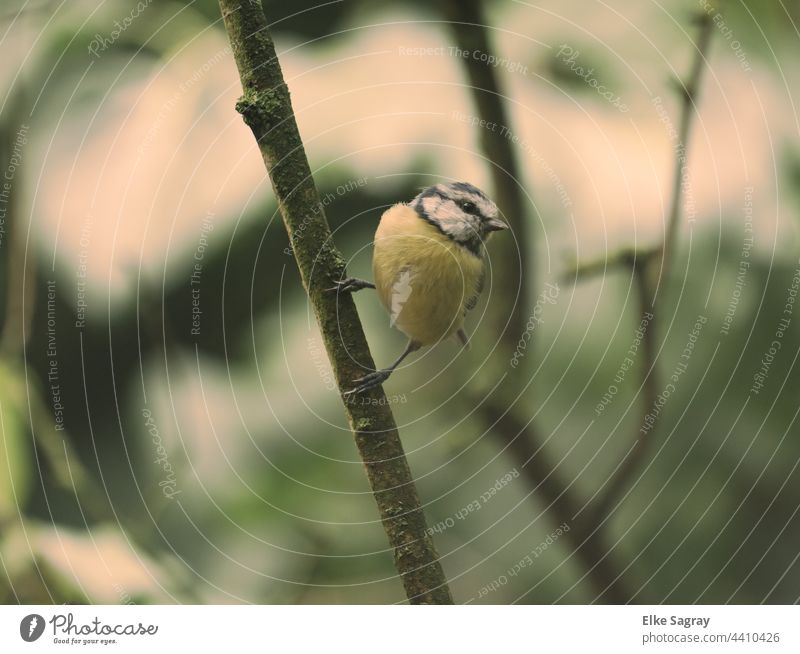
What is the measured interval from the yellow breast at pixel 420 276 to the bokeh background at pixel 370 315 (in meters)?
0.02

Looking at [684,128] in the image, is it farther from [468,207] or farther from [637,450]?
[637,450]

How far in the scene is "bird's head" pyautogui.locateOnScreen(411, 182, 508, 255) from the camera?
40.8 inches

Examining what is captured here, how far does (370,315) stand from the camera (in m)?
1.01

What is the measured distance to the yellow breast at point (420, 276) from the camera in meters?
1.01

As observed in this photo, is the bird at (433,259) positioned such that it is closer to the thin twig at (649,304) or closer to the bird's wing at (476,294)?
the bird's wing at (476,294)

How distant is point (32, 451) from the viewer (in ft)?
3.47

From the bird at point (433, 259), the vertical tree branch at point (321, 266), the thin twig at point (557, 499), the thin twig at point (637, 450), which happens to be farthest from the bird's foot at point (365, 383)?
the thin twig at point (637, 450)

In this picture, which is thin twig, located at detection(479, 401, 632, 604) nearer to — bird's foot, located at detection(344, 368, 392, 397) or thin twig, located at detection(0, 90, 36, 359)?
bird's foot, located at detection(344, 368, 392, 397)

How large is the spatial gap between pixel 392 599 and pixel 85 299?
0.54 m

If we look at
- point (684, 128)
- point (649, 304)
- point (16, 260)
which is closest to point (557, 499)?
point (649, 304)

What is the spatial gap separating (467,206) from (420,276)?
11cm

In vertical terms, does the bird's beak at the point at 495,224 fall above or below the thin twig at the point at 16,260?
below
